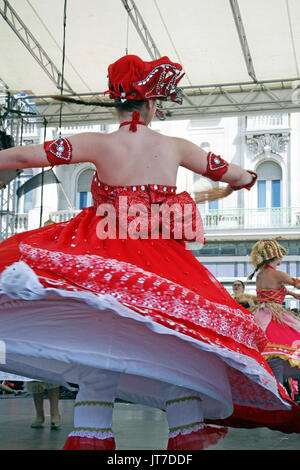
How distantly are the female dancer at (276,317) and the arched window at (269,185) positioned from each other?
1437cm

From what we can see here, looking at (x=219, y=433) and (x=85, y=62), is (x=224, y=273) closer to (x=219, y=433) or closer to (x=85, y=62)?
(x=85, y=62)

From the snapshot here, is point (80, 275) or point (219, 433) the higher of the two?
point (80, 275)

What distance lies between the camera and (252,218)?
1967 cm

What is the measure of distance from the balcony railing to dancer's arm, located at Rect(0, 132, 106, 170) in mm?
17025

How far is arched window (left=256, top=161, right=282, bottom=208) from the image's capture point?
1947 centimetres

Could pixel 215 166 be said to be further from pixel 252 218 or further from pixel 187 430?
pixel 252 218

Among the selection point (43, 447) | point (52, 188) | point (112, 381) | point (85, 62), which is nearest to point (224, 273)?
point (52, 188)

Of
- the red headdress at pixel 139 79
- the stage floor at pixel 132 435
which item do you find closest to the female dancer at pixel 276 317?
the stage floor at pixel 132 435

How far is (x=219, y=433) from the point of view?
2.18 metres

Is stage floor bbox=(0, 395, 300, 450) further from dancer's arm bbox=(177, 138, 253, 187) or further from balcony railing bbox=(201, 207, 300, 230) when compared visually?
balcony railing bbox=(201, 207, 300, 230)

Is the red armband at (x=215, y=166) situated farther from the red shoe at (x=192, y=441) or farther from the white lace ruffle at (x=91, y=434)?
the white lace ruffle at (x=91, y=434)

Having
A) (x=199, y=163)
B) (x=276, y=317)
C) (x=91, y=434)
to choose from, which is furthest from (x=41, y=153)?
(x=276, y=317)

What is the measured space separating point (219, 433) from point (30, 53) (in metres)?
8.70

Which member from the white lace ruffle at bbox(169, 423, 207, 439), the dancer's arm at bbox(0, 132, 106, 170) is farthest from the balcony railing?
the white lace ruffle at bbox(169, 423, 207, 439)
